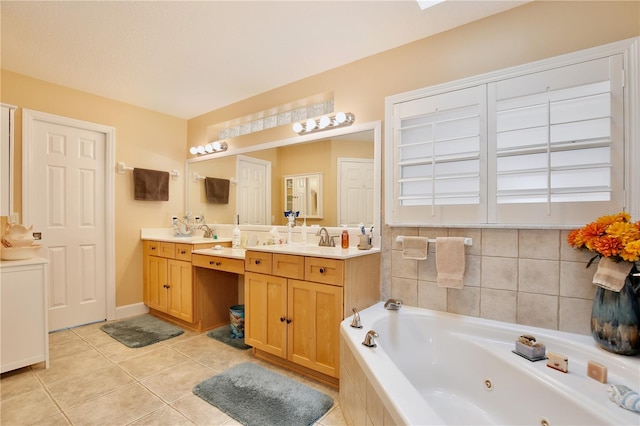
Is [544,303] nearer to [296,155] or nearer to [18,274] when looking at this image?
[296,155]

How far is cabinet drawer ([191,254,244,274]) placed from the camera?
2.54 meters

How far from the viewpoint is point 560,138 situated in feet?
5.34

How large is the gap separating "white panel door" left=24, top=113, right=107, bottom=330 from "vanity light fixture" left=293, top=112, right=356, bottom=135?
2339 millimetres

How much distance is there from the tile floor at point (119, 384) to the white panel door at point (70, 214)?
1.40ft

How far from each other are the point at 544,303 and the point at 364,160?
60.3 inches

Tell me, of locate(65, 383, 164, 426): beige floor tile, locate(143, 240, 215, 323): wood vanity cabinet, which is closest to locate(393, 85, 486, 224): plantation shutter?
locate(65, 383, 164, 426): beige floor tile

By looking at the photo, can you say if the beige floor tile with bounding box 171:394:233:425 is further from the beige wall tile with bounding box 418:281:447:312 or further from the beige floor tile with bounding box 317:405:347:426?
the beige wall tile with bounding box 418:281:447:312

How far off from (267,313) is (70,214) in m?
2.46

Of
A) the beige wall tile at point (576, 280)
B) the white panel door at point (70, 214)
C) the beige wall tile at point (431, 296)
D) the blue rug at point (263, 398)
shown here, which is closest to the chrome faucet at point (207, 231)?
the white panel door at point (70, 214)

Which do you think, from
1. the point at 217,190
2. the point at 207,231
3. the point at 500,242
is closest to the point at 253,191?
the point at 217,190

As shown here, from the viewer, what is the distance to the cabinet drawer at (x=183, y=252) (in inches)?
116

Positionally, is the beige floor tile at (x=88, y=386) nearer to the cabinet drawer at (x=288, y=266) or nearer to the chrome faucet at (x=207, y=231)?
the cabinet drawer at (x=288, y=266)

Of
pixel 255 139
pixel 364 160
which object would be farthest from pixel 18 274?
pixel 364 160

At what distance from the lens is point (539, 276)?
170 cm
